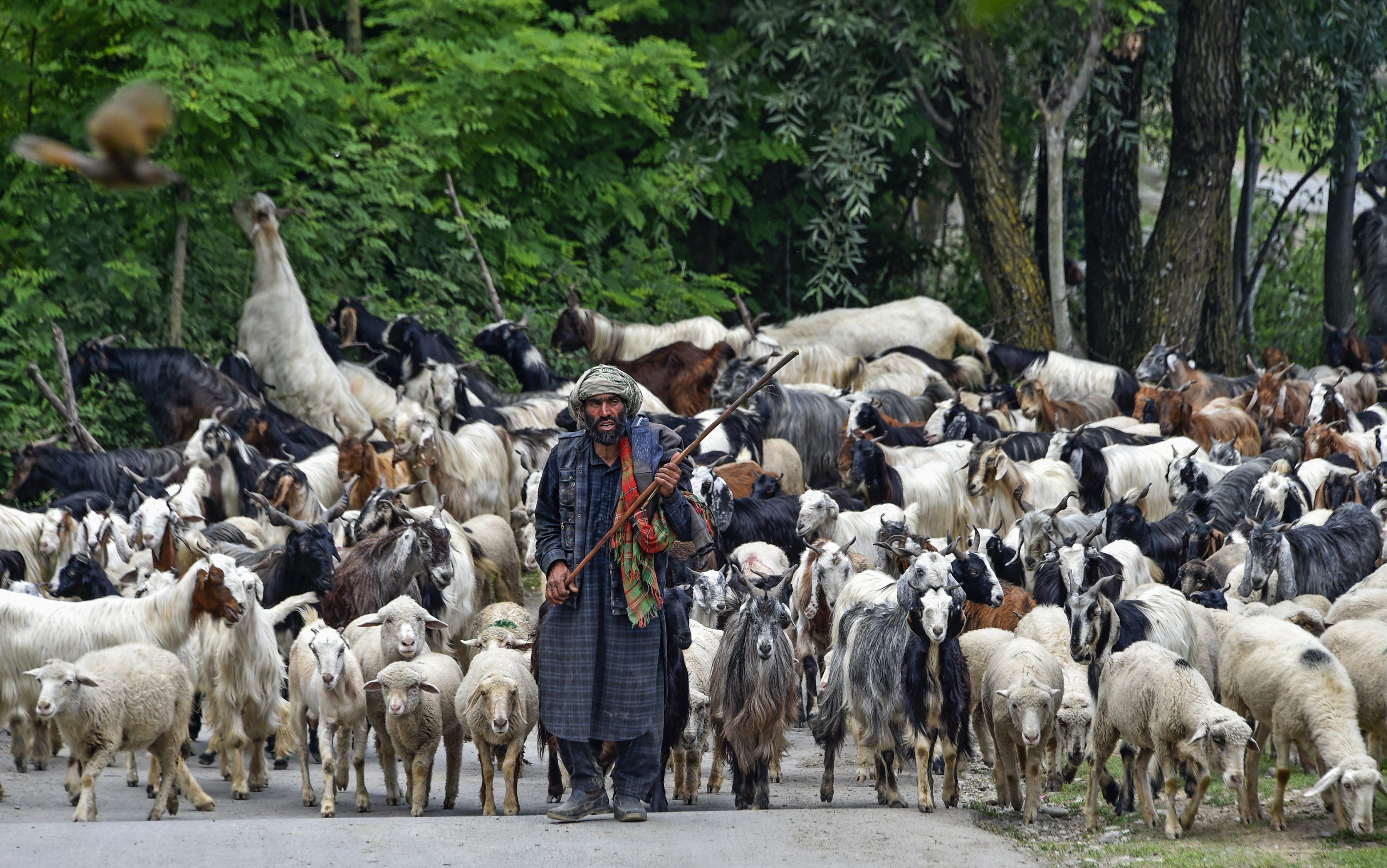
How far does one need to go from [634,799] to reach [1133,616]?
277cm

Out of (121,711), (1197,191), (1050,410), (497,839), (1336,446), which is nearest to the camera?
(497,839)

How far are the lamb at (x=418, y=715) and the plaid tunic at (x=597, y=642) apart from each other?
0.76 meters

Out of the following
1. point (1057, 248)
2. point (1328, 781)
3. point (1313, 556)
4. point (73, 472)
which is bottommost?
point (1328, 781)

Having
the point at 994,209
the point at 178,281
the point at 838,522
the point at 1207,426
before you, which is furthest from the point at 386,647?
the point at 994,209

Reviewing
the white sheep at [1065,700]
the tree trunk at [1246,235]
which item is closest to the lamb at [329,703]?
the white sheep at [1065,700]

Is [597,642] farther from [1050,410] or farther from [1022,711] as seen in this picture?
[1050,410]

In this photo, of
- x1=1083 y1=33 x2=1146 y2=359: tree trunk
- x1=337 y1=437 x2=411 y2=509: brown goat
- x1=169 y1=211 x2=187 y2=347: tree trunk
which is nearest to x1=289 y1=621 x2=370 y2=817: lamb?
x1=337 y1=437 x2=411 y2=509: brown goat

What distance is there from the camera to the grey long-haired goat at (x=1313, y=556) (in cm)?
941

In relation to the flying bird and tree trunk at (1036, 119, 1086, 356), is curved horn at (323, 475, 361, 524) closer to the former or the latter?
the flying bird

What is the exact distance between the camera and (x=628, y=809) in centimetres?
627

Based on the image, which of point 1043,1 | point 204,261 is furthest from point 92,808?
point 1043,1

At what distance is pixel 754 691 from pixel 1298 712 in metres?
2.38

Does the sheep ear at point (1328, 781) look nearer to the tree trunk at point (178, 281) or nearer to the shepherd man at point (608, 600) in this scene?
the shepherd man at point (608, 600)

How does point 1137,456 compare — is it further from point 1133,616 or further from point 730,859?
point 730,859
